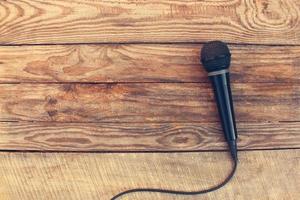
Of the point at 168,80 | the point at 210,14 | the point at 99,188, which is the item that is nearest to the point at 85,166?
the point at 99,188

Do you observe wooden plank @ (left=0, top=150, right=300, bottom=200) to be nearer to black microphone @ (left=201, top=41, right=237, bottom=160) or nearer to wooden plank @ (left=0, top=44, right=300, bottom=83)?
black microphone @ (left=201, top=41, right=237, bottom=160)

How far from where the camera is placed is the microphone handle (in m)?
0.95

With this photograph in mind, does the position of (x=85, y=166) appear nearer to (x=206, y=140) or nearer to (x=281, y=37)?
(x=206, y=140)

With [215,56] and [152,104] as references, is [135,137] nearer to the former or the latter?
[152,104]

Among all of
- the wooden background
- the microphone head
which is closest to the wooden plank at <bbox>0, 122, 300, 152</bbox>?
the wooden background

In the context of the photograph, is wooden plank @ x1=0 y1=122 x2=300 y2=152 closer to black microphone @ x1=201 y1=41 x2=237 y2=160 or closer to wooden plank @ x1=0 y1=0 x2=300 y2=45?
black microphone @ x1=201 y1=41 x2=237 y2=160

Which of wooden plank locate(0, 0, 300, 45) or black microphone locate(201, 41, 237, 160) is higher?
wooden plank locate(0, 0, 300, 45)

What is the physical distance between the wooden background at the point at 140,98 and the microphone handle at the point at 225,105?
4cm

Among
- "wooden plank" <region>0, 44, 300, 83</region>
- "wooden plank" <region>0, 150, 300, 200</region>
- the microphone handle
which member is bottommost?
"wooden plank" <region>0, 150, 300, 200</region>

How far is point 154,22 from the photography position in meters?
1.03

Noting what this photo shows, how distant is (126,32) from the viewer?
1.03m

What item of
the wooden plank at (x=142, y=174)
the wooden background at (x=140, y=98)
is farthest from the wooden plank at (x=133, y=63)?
the wooden plank at (x=142, y=174)

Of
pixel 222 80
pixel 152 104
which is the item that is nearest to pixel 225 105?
pixel 222 80

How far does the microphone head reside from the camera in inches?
36.7
